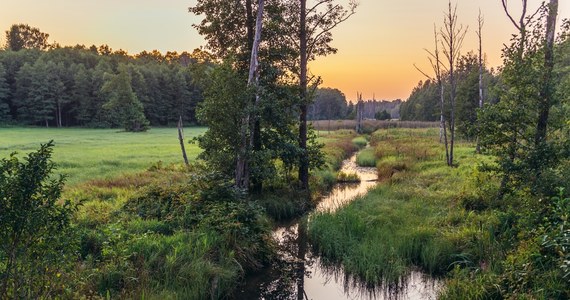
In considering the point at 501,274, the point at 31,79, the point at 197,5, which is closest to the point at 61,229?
the point at 501,274

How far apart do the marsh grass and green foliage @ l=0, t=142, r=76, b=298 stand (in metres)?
6.63

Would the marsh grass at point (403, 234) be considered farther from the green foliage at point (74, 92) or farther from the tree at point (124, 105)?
the green foliage at point (74, 92)

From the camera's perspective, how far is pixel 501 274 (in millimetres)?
7391

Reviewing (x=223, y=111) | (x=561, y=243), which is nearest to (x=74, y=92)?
(x=223, y=111)

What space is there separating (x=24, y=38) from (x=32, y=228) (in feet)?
500

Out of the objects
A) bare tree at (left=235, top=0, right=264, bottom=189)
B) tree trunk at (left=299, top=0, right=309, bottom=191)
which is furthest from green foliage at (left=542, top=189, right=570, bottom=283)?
tree trunk at (left=299, top=0, right=309, bottom=191)

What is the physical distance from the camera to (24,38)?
124 meters

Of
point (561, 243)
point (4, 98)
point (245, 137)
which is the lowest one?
point (561, 243)

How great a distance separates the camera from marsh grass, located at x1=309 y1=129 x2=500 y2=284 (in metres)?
9.09

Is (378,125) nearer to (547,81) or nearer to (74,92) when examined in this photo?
(74,92)

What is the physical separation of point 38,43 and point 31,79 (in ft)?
220

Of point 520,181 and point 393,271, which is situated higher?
point 520,181

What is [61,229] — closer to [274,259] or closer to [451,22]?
[274,259]

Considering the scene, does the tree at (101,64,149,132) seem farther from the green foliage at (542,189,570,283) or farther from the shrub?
the green foliage at (542,189,570,283)
